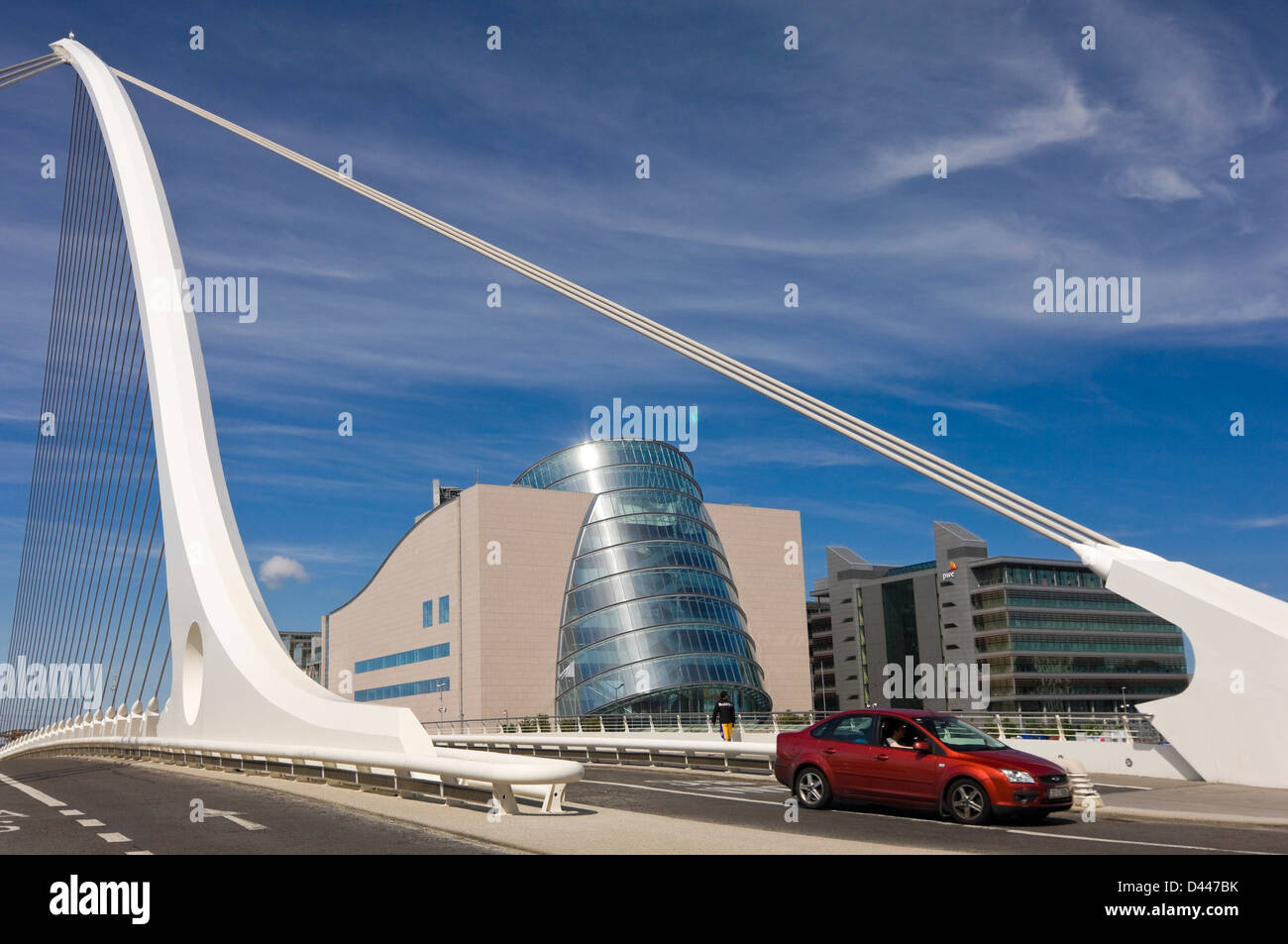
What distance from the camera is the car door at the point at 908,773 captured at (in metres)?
13.9

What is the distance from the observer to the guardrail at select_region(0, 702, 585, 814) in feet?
42.6

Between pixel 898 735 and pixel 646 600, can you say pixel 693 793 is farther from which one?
pixel 646 600

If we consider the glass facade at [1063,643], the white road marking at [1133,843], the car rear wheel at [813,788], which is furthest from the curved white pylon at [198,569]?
the glass facade at [1063,643]

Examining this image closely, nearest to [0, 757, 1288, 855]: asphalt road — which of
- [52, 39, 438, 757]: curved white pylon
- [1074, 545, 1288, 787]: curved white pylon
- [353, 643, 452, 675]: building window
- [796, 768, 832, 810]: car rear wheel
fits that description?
[796, 768, 832, 810]: car rear wheel

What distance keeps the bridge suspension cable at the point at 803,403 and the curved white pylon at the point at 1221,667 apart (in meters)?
1.04

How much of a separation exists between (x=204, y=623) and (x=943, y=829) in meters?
17.7

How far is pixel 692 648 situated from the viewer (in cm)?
6756

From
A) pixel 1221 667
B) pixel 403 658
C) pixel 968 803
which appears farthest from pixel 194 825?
pixel 403 658

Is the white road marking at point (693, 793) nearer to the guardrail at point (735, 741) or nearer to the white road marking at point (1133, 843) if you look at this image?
the guardrail at point (735, 741)

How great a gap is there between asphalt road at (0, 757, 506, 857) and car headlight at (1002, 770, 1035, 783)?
21.7ft
